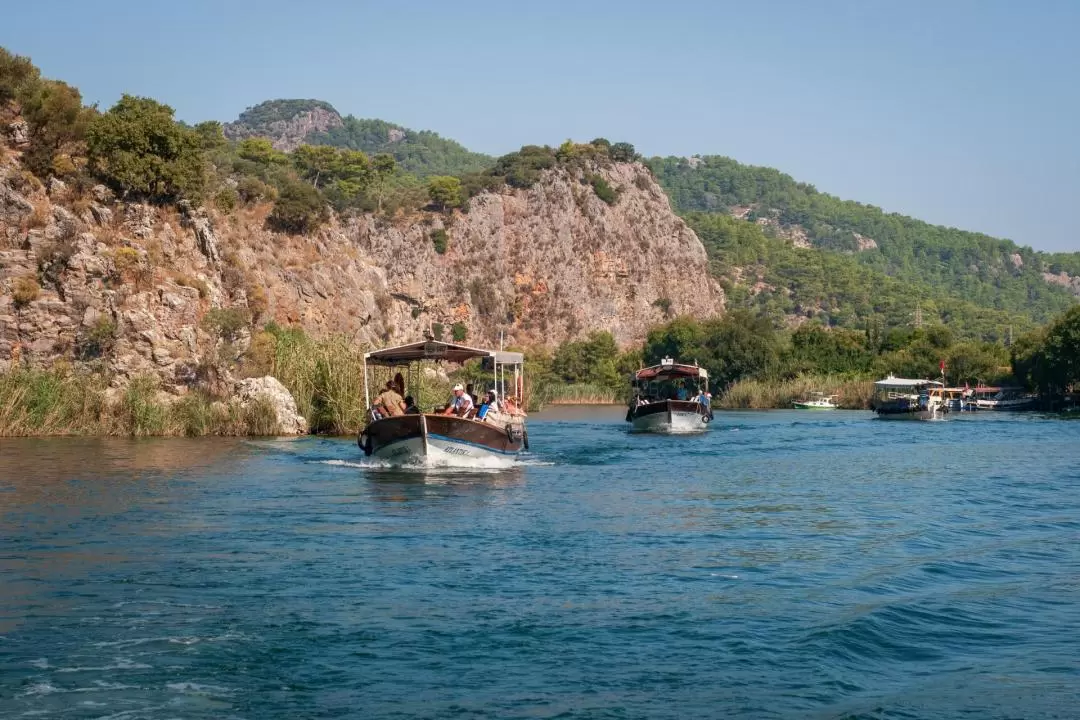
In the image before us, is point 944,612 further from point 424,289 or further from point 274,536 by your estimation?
point 424,289

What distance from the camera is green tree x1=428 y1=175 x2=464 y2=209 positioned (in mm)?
139750

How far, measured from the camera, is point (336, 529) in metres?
19.7

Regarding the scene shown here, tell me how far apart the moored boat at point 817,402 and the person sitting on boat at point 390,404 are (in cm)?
7040

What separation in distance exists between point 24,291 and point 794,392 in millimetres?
70278

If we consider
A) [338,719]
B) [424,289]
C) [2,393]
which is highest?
[424,289]

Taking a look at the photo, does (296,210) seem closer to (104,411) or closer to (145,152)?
(145,152)

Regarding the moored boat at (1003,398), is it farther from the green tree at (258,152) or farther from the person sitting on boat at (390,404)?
the green tree at (258,152)

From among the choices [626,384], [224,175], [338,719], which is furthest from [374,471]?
[626,384]

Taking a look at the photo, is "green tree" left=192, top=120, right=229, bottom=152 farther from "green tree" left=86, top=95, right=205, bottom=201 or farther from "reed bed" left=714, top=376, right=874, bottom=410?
"reed bed" left=714, top=376, right=874, bottom=410

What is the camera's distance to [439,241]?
13538 centimetres

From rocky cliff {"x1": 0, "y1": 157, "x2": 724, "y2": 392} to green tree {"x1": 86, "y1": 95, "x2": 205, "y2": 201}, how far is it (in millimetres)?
1220

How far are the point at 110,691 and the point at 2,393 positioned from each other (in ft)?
104

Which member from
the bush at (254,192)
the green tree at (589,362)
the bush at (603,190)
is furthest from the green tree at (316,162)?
the bush at (254,192)

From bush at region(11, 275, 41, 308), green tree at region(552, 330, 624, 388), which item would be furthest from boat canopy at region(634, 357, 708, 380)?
green tree at region(552, 330, 624, 388)
